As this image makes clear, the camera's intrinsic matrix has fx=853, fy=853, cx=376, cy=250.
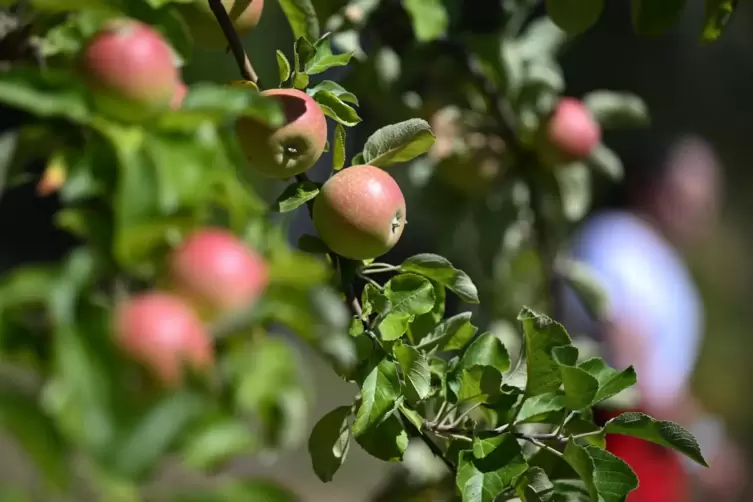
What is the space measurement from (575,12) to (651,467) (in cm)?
94

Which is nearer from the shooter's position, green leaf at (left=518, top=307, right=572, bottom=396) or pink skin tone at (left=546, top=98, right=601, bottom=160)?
green leaf at (left=518, top=307, right=572, bottom=396)

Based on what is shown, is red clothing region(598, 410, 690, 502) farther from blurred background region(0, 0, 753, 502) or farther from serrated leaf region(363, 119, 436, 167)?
serrated leaf region(363, 119, 436, 167)

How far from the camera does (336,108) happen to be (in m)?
0.50

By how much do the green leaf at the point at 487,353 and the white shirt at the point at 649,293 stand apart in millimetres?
1262

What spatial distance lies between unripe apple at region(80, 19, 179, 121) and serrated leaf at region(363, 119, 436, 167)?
162mm

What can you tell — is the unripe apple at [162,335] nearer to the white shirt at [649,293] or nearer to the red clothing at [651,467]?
the red clothing at [651,467]

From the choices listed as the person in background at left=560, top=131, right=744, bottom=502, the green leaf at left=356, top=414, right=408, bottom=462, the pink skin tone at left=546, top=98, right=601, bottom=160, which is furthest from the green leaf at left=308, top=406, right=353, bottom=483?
the person in background at left=560, top=131, right=744, bottom=502

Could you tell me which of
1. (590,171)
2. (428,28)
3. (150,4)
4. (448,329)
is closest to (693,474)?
(590,171)

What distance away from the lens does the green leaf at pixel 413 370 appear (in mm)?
455

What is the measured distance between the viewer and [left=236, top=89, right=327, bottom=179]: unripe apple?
46 cm

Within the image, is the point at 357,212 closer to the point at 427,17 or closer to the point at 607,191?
the point at 427,17

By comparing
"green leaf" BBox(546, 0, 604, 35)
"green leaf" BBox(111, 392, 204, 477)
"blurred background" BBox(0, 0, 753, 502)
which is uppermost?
"green leaf" BBox(111, 392, 204, 477)

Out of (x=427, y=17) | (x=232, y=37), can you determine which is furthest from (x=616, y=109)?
(x=232, y=37)

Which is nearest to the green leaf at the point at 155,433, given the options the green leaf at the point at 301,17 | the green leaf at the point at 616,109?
the green leaf at the point at 301,17
